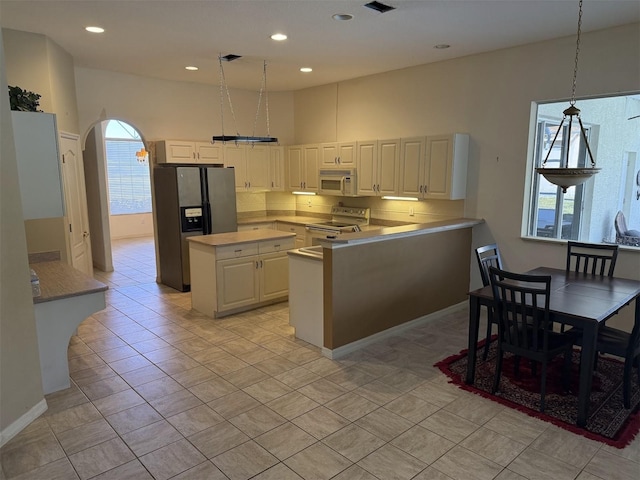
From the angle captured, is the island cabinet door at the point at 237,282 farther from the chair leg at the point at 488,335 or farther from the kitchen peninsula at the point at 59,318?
the chair leg at the point at 488,335

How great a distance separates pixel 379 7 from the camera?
3.41 m

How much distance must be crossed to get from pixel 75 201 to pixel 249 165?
2.63 meters

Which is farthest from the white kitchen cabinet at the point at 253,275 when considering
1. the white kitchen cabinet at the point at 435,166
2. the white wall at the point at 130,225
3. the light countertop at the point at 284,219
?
the white wall at the point at 130,225

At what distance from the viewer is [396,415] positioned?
9.80 ft

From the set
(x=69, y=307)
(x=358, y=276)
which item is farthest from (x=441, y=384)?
(x=69, y=307)

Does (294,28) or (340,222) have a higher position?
(294,28)

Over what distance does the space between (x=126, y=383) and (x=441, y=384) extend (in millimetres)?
2533

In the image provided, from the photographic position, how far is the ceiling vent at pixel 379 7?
11.0ft

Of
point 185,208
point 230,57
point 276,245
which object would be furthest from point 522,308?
point 185,208

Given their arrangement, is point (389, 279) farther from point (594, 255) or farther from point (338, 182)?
point (338, 182)

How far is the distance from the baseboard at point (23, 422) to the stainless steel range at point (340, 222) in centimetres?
382

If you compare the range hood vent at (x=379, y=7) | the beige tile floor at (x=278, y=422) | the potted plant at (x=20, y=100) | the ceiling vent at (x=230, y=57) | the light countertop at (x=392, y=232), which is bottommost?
the beige tile floor at (x=278, y=422)

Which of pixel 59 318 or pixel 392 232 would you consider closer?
pixel 59 318

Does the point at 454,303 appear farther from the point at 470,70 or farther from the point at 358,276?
the point at 470,70
